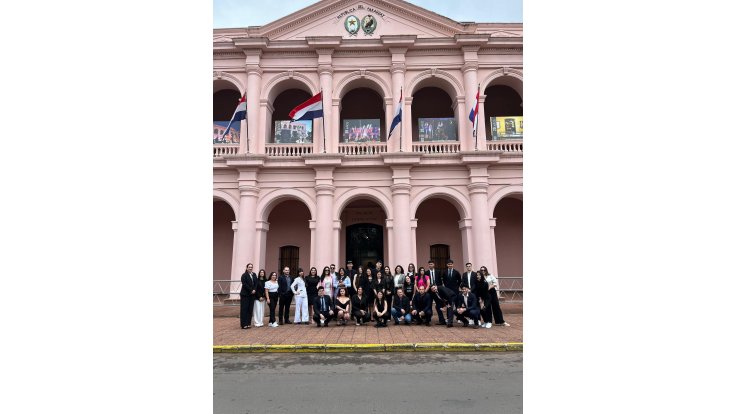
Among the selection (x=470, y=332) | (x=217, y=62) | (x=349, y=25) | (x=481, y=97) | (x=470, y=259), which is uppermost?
(x=349, y=25)

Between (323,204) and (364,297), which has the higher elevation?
(323,204)

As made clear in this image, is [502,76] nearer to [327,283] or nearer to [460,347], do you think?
[327,283]

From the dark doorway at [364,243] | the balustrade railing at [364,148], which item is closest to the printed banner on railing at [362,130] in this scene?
the balustrade railing at [364,148]

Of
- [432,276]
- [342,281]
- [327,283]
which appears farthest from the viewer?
[342,281]

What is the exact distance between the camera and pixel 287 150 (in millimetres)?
16219

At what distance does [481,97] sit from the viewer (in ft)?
54.2

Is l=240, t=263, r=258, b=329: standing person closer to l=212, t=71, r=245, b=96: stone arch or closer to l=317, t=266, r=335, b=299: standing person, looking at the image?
l=317, t=266, r=335, b=299: standing person

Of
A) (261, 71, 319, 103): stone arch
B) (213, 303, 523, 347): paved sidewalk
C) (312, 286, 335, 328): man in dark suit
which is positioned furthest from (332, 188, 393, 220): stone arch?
(213, 303, 523, 347): paved sidewalk

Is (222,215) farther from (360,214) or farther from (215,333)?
(215,333)

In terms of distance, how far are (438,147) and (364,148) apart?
123 inches

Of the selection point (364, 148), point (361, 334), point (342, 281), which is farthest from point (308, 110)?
point (361, 334)

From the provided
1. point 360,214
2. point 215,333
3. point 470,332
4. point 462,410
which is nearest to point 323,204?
point 360,214

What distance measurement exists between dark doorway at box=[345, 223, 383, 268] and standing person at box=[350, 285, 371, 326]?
7427mm

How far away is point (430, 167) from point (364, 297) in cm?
718
